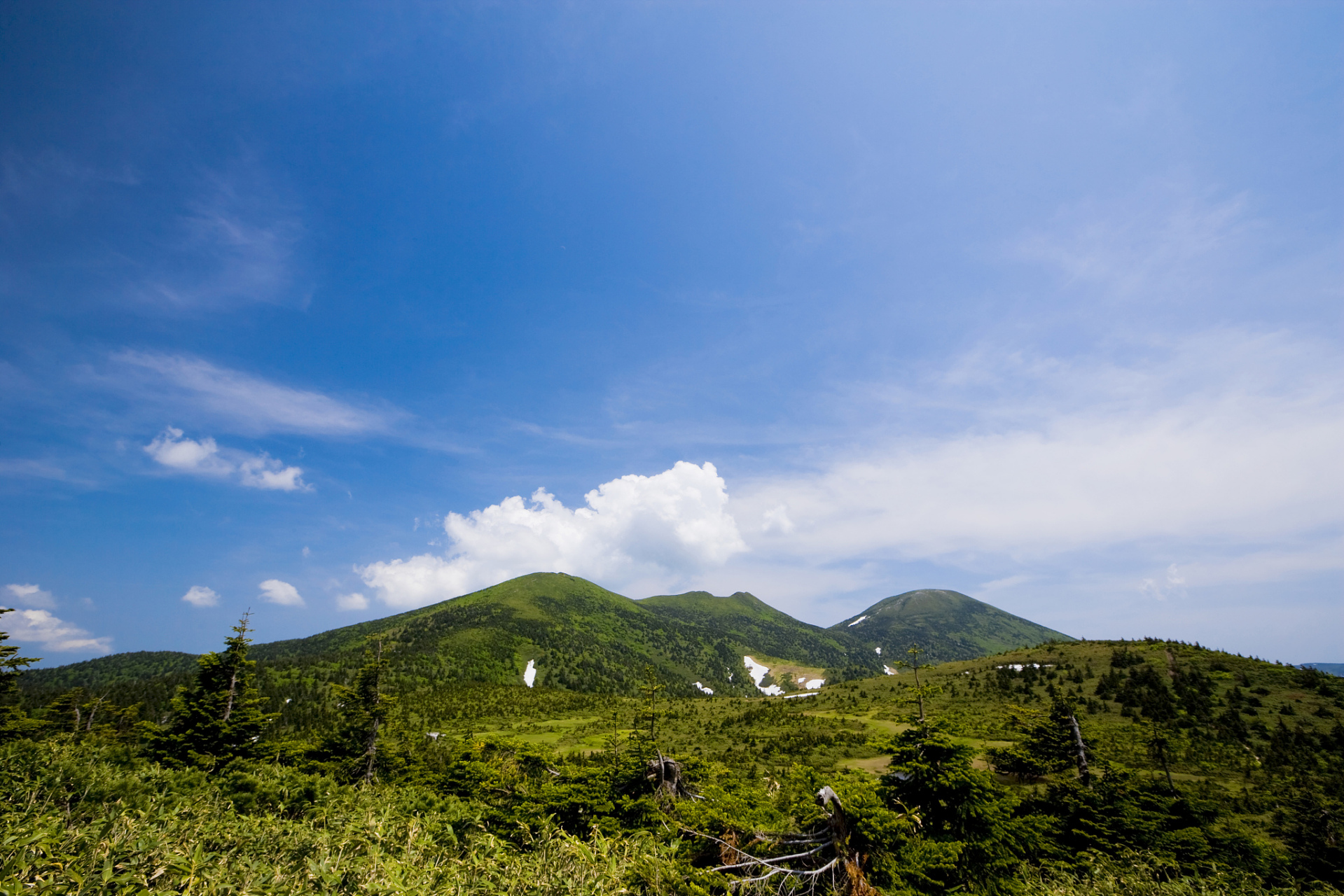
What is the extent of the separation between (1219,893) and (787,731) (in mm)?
40760

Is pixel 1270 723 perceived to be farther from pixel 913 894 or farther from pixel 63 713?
pixel 63 713

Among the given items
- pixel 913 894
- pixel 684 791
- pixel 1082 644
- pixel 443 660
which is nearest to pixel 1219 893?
pixel 913 894

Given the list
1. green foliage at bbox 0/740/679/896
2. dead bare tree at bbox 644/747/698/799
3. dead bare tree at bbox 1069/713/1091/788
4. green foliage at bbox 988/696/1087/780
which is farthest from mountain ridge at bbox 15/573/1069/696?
green foliage at bbox 0/740/679/896

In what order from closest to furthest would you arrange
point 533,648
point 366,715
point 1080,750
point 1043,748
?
point 1080,750 < point 1043,748 < point 366,715 < point 533,648

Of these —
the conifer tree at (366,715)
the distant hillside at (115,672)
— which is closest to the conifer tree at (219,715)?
the conifer tree at (366,715)

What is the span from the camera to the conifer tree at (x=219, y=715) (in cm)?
2531

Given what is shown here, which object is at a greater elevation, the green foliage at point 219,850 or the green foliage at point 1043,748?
the green foliage at point 219,850

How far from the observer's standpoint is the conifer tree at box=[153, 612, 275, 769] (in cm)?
2531

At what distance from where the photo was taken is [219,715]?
2642cm

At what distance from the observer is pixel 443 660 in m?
99.4

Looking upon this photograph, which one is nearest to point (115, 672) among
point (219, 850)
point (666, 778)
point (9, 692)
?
point (9, 692)

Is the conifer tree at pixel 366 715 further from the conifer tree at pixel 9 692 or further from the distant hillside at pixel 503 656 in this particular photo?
the distant hillside at pixel 503 656

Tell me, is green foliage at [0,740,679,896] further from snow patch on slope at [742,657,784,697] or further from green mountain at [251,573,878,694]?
snow patch on slope at [742,657,784,697]

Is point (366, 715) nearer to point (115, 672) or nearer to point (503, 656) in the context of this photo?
point (503, 656)
